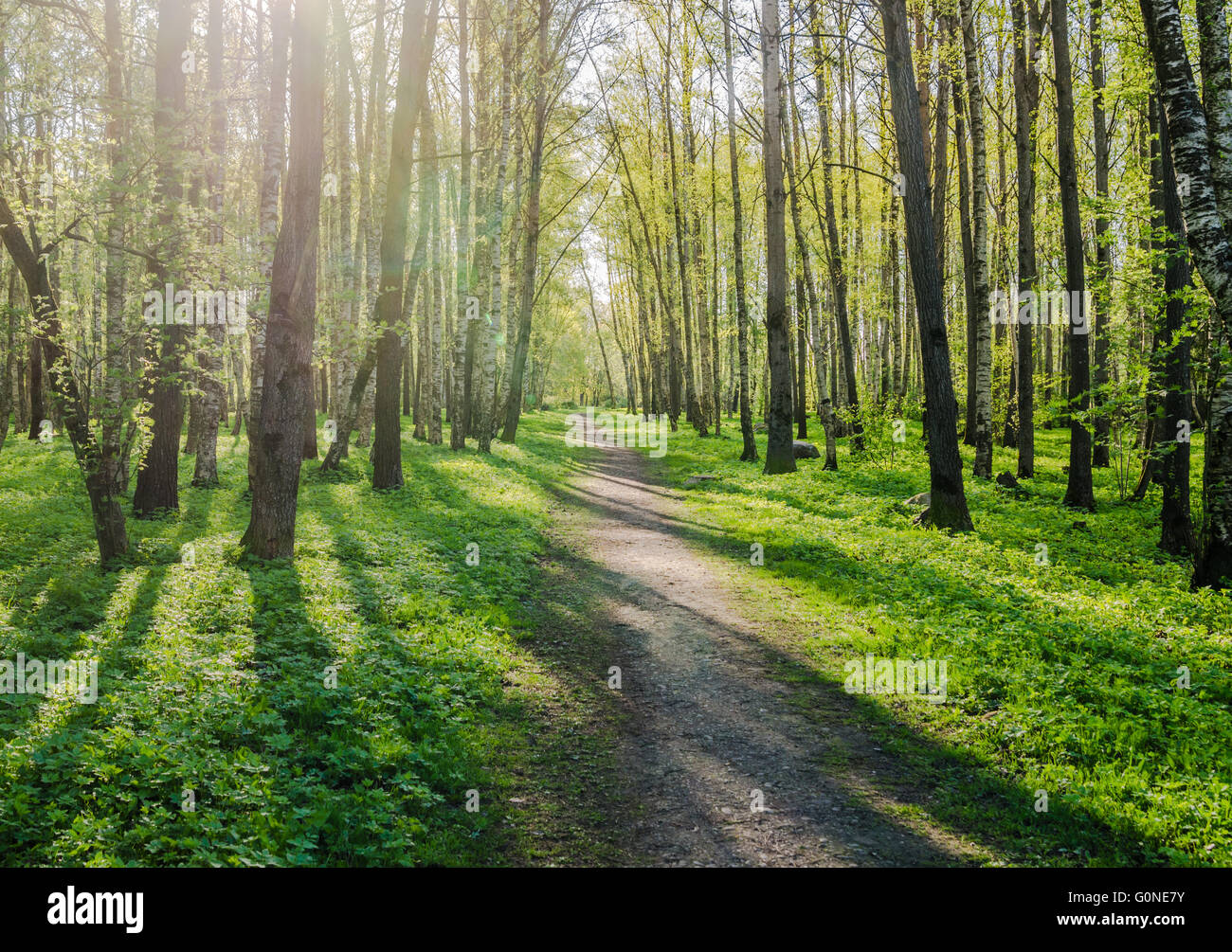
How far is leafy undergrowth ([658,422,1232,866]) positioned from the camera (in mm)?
4488

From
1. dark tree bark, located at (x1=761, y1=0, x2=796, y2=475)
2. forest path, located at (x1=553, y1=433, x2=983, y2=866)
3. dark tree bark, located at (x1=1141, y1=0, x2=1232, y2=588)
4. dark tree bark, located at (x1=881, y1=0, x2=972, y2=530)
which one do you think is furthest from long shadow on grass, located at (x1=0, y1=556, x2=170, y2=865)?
dark tree bark, located at (x1=761, y1=0, x2=796, y2=475)

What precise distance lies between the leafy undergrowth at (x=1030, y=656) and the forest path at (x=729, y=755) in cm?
31

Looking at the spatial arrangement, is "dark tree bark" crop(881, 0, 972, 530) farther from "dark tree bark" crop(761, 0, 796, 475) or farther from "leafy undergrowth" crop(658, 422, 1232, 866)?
"dark tree bark" crop(761, 0, 796, 475)

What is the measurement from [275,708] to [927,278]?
11.4 metres

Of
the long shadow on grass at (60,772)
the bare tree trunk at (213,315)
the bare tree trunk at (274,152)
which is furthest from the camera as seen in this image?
the bare tree trunk at (213,315)

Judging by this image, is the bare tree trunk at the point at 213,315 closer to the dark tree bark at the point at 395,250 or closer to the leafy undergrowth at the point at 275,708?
the dark tree bark at the point at 395,250

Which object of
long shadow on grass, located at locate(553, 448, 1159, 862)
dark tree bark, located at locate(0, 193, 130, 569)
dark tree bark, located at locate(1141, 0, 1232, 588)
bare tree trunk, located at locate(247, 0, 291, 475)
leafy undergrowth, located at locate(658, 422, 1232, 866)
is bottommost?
long shadow on grass, located at locate(553, 448, 1159, 862)

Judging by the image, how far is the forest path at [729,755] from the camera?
14.0 ft

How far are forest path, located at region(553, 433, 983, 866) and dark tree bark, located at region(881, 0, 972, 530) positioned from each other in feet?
15.4

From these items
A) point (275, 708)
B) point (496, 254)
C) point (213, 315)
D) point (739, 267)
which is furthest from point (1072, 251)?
point (213, 315)

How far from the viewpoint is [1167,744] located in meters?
5.11

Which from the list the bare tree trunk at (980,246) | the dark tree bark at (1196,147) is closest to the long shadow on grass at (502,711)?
the dark tree bark at (1196,147)
